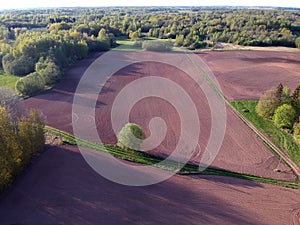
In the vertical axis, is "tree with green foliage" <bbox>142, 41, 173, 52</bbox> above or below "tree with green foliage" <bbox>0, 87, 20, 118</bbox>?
above

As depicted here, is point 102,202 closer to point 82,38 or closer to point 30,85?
point 30,85

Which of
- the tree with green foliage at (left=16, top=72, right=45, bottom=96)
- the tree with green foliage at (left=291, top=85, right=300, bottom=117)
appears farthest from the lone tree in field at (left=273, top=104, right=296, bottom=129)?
the tree with green foliage at (left=16, top=72, right=45, bottom=96)

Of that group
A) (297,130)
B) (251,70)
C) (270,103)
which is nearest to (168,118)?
(270,103)

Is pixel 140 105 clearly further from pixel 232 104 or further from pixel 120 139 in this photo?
pixel 232 104

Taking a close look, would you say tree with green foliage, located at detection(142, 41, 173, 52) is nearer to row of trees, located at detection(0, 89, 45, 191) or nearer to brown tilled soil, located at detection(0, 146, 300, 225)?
row of trees, located at detection(0, 89, 45, 191)

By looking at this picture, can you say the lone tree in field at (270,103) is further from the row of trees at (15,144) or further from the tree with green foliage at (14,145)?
the tree with green foliage at (14,145)

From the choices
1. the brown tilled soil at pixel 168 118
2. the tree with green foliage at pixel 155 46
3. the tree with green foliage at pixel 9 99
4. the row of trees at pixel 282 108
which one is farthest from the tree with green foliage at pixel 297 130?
the tree with green foliage at pixel 155 46
